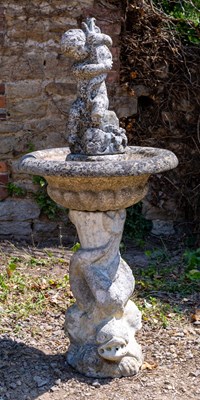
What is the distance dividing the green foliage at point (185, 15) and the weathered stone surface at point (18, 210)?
215 centimetres

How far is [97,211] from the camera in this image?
3.51m

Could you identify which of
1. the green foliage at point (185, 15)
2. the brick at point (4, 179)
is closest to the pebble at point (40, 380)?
the brick at point (4, 179)

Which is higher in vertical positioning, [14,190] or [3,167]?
[3,167]

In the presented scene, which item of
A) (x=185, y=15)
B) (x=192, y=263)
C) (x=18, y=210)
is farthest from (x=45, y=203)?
(x=185, y=15)

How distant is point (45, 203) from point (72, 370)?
235 cm

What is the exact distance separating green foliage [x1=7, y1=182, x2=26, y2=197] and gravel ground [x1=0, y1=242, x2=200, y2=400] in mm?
1590

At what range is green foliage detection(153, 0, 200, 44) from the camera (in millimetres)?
6160

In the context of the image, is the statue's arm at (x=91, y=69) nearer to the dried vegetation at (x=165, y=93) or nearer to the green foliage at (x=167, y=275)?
the green foliage at (x=167, y=275)

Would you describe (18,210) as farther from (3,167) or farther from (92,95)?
(92,95)

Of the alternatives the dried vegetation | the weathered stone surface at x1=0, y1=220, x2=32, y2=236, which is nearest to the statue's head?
the dried vegetation

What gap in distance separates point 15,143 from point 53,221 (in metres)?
0.79

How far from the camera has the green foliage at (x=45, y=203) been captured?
5859mm

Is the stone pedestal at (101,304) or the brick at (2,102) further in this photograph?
the brick at (2,102)

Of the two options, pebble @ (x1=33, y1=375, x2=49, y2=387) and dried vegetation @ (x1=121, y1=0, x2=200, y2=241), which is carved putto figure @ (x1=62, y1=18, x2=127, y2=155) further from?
dried vegetation @ (x1=121, y1=0, x2=200, y2=241)
